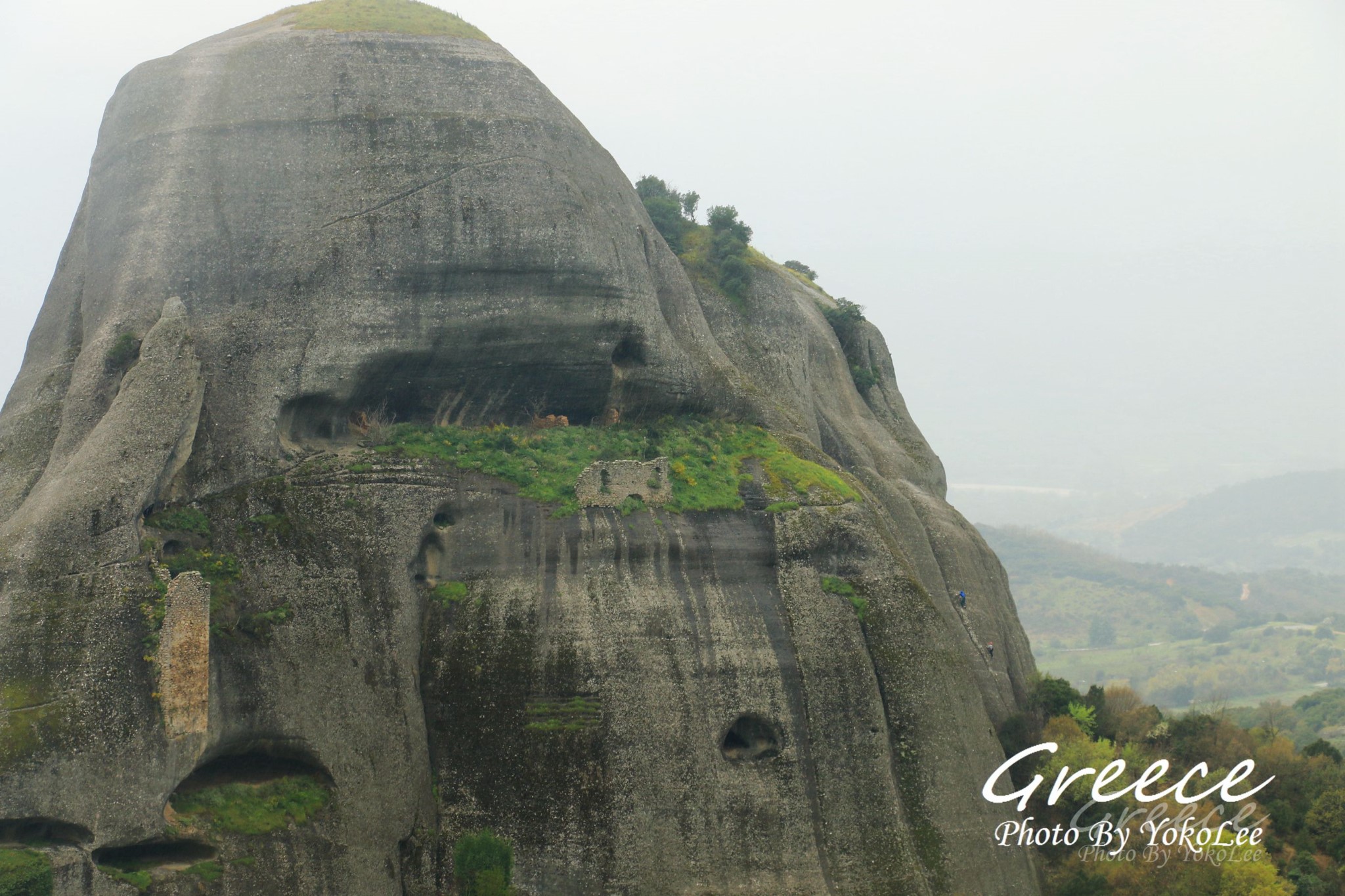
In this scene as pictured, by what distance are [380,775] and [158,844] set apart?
214 inches

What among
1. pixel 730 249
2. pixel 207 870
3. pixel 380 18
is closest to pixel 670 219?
pixel 730 249

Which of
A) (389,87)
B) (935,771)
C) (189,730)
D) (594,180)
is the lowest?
(935,771)

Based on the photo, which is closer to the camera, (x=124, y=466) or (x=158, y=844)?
(x=158, y=844)

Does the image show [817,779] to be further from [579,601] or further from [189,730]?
[189,730]

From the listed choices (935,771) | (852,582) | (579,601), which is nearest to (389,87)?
(579,601)

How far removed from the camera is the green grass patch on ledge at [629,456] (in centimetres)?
3825

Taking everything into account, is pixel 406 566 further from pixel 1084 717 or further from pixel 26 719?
pixel 1084 717

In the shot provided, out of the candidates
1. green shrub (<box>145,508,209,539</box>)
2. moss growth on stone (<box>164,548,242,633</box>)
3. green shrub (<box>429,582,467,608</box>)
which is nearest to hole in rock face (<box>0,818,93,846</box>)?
moss growth on stone (<box>164,548,242,633</box>)

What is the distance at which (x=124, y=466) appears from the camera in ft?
107

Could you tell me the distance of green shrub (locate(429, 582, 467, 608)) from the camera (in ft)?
117

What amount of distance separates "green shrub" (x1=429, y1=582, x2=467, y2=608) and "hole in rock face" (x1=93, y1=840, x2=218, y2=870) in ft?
27.5

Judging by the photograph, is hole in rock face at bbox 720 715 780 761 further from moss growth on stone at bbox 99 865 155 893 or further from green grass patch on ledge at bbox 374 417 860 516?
moss growth on stone at bbox 99 865 155 893

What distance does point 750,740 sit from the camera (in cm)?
3534

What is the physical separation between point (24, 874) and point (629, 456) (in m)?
19.6
